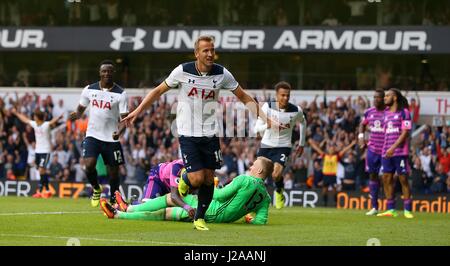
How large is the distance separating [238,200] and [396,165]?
6002 millimetres

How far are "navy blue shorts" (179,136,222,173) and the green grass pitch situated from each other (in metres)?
0.94

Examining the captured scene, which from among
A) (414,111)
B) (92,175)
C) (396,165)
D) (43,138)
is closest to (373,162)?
(396,165)

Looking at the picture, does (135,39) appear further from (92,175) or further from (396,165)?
(396,165)

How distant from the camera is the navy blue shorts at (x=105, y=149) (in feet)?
67.7

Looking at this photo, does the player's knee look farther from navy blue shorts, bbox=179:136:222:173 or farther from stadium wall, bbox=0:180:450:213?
stadium wall, bbox=0:180:450:213

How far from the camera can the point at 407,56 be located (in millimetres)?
34531

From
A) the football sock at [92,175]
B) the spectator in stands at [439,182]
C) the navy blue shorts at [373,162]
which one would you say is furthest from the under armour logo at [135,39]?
the football sock at [92,175]

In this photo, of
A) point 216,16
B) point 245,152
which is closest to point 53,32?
point 216,16

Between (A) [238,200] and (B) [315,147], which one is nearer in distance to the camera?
(A) [238,200]

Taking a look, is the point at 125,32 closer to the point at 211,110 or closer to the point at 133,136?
the point at 133,136

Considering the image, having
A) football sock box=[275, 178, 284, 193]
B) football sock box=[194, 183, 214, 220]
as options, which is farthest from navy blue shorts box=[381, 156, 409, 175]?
football sock box=[194, 183, 214, 220]

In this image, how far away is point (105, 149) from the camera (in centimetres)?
2072

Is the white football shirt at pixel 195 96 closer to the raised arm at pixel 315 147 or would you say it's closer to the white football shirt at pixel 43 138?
the white football shirt at pixel 43 138
